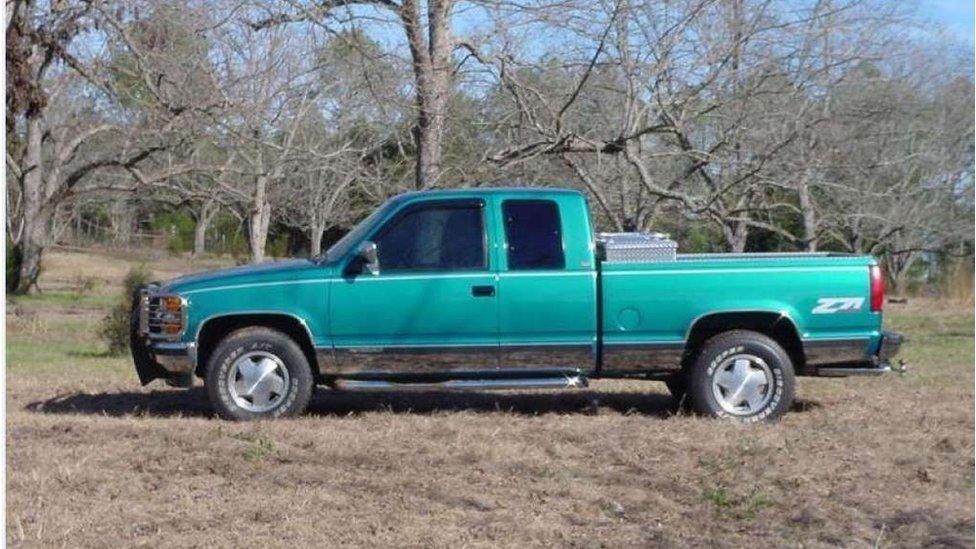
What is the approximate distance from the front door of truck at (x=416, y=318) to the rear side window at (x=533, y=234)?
0.22m

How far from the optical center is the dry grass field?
7000 mm

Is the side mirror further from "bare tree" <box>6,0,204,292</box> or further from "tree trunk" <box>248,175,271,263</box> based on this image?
"tree trunk" <box>248,175,271,263</box>

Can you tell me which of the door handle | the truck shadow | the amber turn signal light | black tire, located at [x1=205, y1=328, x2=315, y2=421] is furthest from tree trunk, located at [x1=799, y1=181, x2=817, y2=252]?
the amber turn signal light

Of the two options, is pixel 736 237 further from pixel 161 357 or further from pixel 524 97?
pixel 161 357

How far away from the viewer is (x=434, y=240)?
30.7 feet

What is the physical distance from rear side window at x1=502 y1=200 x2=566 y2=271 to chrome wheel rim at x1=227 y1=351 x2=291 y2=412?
5.67 feet

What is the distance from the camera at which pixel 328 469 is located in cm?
783

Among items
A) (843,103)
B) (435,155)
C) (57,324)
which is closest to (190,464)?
(435,155)

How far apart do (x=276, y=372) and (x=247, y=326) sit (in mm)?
394

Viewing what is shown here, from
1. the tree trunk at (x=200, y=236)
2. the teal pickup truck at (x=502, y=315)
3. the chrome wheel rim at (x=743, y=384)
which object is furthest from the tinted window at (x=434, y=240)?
the tree trunk at (x=200, y=236)

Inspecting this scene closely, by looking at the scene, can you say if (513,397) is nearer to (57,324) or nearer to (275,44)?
(275,44)

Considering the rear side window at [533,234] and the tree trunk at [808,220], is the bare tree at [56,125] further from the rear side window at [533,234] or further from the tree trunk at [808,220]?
the tree trunk at [808,220]

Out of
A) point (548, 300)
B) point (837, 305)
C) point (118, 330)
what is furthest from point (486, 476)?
point (118, 330)

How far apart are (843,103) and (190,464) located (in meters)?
8.88
